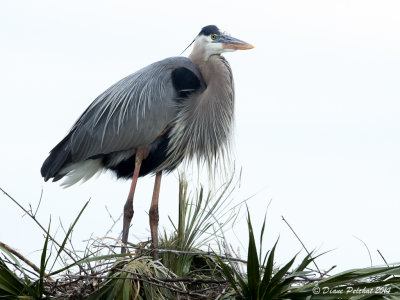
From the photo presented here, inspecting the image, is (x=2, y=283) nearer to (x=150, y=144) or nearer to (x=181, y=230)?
(x=181, y=230)

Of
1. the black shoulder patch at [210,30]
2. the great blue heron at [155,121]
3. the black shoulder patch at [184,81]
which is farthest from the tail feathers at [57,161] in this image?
the black shoulder patch at [210,30]

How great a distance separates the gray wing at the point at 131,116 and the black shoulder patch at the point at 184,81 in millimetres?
40

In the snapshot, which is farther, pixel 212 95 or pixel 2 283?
pixel 212 95

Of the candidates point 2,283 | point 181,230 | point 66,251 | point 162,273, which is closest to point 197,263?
point 181,230

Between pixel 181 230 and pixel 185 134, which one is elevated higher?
pixel 185 134

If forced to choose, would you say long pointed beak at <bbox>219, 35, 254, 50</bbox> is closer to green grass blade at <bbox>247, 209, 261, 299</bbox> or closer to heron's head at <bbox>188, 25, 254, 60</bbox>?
heron's head at <bbox>188, 25, 254, 60</bbox>

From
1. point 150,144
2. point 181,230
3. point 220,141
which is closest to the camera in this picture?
point 181,230

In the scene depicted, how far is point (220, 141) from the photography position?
20.7 ft

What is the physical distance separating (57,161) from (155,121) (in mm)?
876

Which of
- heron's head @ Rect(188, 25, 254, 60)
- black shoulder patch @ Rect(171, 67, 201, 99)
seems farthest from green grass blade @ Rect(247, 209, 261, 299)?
heron's head @ Rect(188, 25, 254, 60)

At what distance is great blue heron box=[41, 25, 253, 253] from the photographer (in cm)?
588

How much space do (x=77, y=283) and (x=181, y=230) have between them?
1.04 m

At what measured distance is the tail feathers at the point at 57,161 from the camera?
19.5ft

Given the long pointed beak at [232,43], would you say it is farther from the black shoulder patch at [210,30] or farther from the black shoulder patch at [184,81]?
the black shoulder patch at [184,81]
